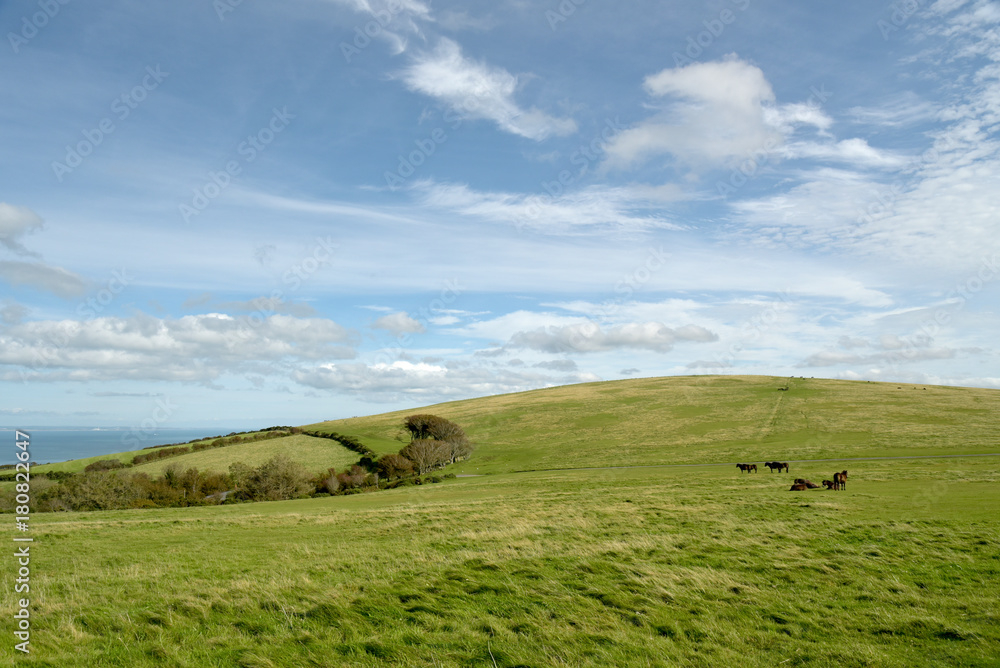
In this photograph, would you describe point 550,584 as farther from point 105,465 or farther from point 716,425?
point 105,465

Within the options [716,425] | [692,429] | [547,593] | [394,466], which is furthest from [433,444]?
[547,593]

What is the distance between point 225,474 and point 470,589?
7835cm

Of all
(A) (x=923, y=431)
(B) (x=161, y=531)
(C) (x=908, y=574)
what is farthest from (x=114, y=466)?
(A) (x=923, y=431)

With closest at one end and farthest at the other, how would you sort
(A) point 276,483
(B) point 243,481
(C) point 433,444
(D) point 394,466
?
(A) point 276,483
(B) point 243,481
(D) point 394,466
(C) point 433,444

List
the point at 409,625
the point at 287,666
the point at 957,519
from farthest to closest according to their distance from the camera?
1. the point at 957,519
2. the point at 409,625
3. the point at 287,666

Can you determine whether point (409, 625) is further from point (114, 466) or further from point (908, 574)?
point (114, 466)

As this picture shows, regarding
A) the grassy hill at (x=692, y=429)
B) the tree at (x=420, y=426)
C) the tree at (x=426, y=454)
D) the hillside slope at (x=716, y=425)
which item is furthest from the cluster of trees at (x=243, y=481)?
the hillside slope at (x=716, y=425)

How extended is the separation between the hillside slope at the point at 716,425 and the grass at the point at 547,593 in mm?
46418

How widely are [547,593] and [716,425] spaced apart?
264ft

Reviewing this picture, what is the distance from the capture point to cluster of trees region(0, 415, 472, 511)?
5988 centimetres

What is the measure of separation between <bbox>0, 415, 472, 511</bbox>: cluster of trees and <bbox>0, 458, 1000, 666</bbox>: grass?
41065 mm

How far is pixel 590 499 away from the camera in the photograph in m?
32.2

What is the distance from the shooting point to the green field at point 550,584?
939cm

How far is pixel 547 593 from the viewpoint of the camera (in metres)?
12.3
